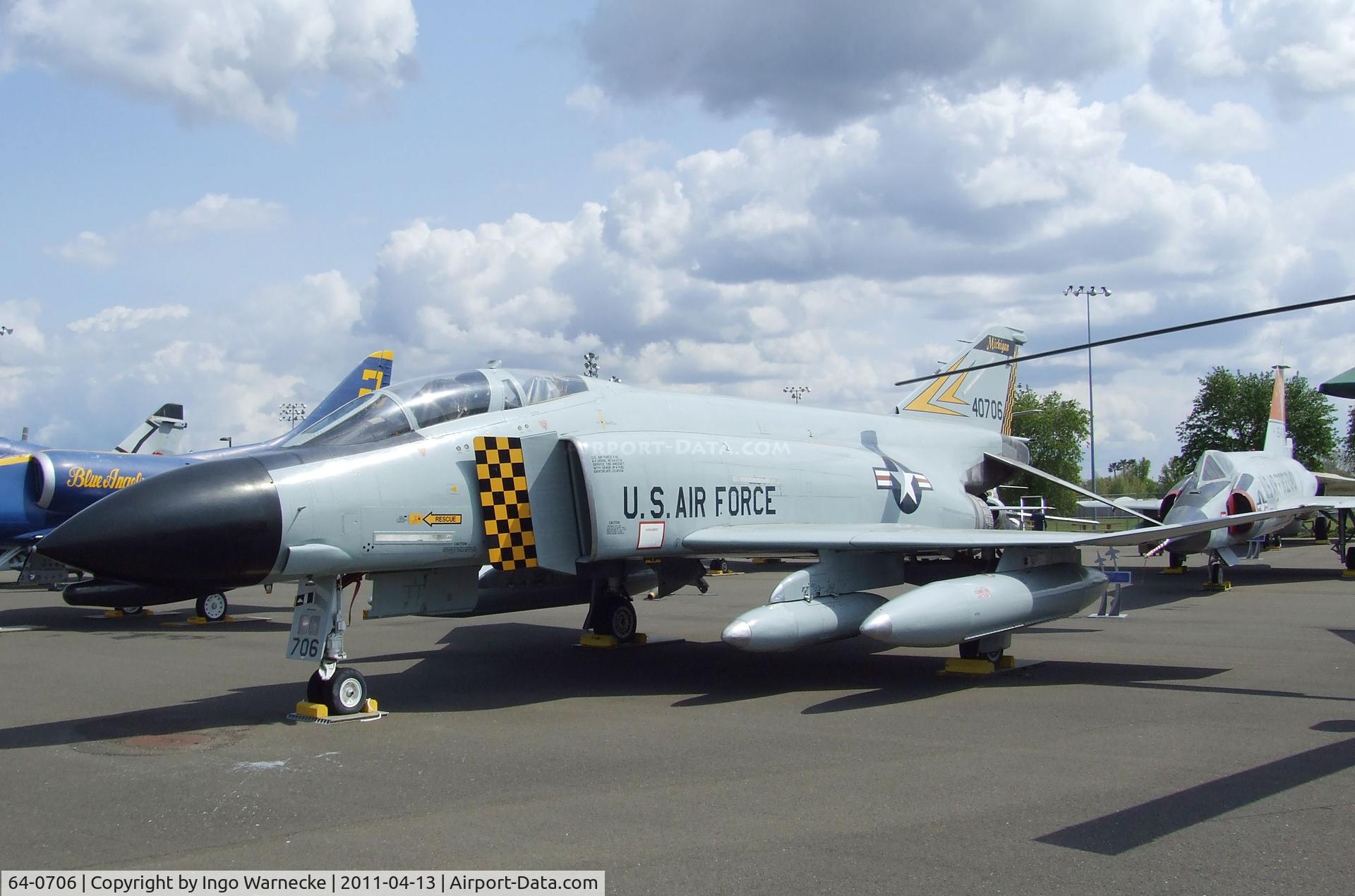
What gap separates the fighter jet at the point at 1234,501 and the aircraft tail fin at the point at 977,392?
19.9 feet

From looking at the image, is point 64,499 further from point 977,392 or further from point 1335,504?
point 1335,504

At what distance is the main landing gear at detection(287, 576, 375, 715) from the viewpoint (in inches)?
301

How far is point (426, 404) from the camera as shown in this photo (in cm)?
837

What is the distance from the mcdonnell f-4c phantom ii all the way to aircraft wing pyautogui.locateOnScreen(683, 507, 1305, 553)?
0.03 meters

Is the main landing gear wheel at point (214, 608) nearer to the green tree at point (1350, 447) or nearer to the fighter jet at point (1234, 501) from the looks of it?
the fighter jet at point (1234, 501)

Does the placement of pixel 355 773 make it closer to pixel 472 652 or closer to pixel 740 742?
pixel 740 742

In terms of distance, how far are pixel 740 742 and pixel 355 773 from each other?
8.19 ft

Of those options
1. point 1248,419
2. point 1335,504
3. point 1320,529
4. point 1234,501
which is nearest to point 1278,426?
point 1335,504

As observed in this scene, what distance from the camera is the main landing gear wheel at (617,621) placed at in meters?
12.2

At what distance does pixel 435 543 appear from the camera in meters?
7.97

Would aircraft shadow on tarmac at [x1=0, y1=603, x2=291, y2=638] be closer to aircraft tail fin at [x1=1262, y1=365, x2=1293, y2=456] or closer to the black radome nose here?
the black radome nose

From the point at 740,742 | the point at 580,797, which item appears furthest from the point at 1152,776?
the point at 580,797

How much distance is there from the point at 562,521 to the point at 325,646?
2.14 metres

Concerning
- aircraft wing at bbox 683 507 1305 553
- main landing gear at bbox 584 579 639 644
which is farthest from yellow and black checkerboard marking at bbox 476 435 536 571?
main landing gear at bbox 584 579 639 644
